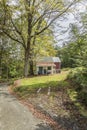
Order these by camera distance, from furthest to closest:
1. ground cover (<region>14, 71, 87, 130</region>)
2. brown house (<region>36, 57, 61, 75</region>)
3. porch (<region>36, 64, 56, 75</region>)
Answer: porch (<region>36, 64, 56, 75</region>) → brown house (<region>36, 57, 61, 75</region>) → ground cover (<region>14, 71, 87, 130</region>)

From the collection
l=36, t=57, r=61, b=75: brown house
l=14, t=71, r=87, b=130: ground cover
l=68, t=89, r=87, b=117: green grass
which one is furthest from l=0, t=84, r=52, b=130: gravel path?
l=36, t=57, r=61, b=75: brown house

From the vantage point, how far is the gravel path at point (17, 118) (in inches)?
466

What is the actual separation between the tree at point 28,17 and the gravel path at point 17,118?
1373 cm

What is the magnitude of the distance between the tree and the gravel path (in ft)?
45.0

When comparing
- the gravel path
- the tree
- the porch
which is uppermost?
the tree

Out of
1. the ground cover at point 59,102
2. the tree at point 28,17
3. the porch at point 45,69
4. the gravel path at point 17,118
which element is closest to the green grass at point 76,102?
the ground cover at point 59,102

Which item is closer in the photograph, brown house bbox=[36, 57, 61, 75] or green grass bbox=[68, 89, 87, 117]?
green grass bbox=[68, 89, 87, 117]

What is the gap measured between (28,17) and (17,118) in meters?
17.0

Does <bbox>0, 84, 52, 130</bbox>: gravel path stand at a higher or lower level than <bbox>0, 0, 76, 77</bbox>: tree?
lower

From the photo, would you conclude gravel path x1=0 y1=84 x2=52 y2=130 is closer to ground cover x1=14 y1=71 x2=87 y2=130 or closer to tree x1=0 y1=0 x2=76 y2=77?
ground cover x1=14 y1=71 x2=87 y2=130

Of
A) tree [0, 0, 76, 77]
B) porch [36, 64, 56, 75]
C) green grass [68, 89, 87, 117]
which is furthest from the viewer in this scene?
porch [36, 64, 56, 75]

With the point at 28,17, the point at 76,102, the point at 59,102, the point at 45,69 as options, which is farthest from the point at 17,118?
the point at 45,69

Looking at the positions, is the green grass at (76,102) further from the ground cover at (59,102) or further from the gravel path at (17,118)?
the gravel path at (17,118)

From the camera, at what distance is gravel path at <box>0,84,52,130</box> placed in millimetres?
11828
